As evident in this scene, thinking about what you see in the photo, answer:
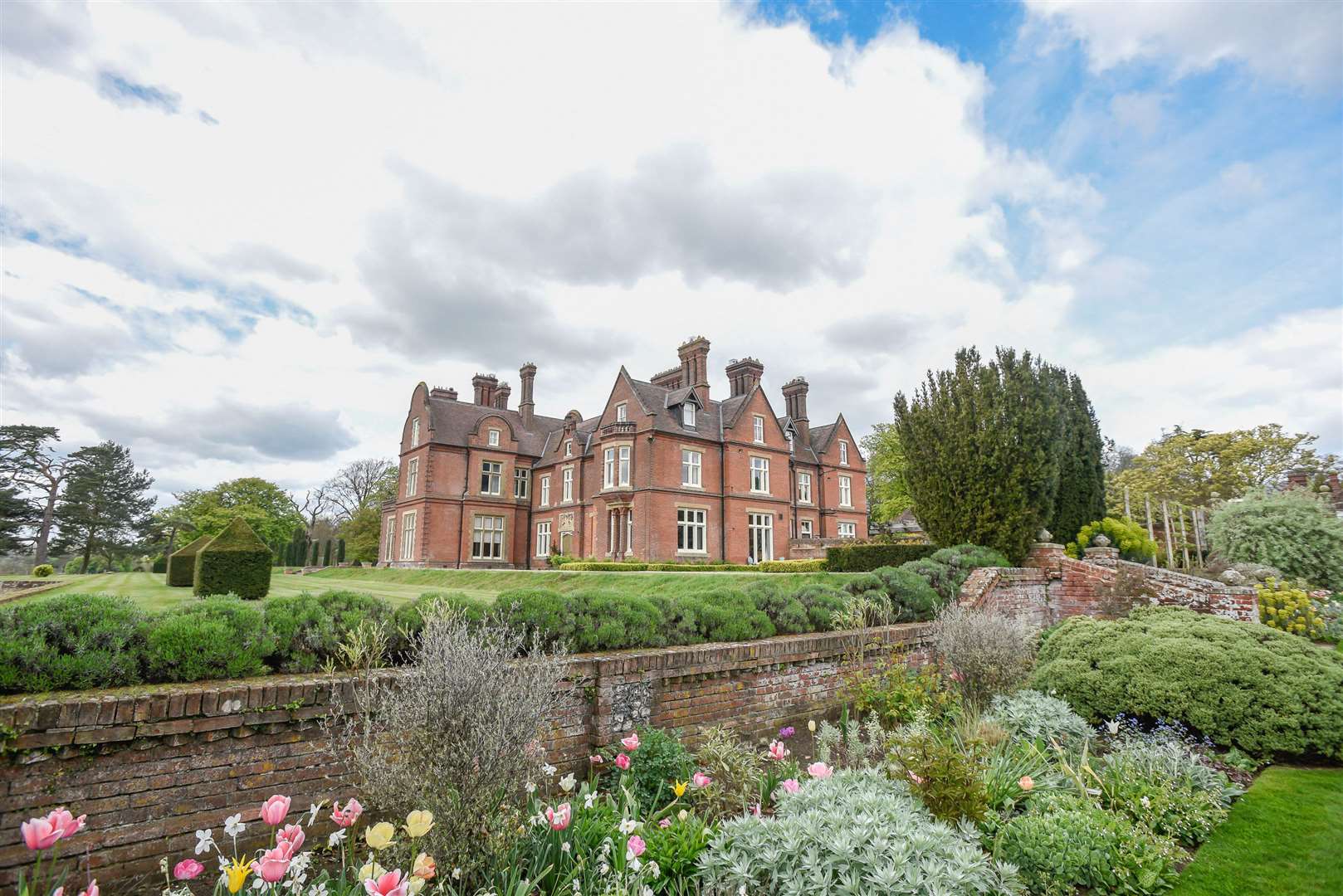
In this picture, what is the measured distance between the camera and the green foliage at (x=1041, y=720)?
5938mm

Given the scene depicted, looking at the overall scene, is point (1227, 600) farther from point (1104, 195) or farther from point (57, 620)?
point (57, 620)

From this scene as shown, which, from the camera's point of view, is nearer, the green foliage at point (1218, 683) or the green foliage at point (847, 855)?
the green foliage at point (847, 855)

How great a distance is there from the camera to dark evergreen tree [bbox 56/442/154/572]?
4375 cm

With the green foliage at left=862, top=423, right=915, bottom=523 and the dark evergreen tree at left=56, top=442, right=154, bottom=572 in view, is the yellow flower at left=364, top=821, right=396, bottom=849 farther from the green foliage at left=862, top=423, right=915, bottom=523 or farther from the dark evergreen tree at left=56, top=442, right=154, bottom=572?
the dark evergreen tree at left=56, top=442, right=154, bottom=572

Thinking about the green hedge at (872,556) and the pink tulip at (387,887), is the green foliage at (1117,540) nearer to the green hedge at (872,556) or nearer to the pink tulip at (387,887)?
the green hedge at (872,556)

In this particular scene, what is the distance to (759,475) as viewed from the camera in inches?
1213

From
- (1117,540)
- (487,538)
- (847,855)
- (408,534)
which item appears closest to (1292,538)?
(1117,540)

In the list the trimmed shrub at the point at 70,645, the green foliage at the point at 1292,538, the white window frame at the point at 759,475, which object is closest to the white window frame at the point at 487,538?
the white window frame at the point at 759,475

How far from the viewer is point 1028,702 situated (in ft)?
21.1

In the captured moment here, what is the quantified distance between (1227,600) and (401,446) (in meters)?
36.1

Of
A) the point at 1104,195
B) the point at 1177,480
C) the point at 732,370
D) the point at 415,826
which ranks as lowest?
the point at 415,826

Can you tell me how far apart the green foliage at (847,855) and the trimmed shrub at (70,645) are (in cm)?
373

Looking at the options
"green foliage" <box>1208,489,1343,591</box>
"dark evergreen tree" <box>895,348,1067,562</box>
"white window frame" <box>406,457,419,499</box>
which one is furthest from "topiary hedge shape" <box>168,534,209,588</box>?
"green foliage" <box>1208,489,1343,591</box>

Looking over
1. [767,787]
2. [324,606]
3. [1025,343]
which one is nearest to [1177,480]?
[1025,343]
